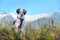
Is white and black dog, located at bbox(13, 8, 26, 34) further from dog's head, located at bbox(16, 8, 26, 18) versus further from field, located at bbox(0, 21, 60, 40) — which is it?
field, located at bbox(0, 21, 60, 40)

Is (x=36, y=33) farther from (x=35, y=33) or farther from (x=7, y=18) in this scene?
(x=7, y=18)

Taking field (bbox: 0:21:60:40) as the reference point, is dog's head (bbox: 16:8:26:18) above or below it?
above

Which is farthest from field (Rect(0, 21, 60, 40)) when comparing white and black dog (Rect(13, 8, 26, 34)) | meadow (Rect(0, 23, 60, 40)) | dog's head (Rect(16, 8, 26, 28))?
dog's head (Rect(16, 8, 26, 28))

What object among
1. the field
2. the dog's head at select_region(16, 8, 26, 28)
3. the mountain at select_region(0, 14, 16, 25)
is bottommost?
the field

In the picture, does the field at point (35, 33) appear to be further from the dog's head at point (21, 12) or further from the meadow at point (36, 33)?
the dog's head at point (21, 12)

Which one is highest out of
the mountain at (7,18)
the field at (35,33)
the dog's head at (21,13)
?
the dog's head at (21,13)

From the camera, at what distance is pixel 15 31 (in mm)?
4621

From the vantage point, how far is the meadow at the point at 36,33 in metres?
4.48

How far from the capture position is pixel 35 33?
4574 millimetres

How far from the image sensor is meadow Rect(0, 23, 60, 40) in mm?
4477

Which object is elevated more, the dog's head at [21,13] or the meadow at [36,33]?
the dog's head at [21,13]

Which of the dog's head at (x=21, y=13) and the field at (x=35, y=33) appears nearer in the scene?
the field at (x=35, y=33)

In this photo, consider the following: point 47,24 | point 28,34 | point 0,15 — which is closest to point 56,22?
point 47,24

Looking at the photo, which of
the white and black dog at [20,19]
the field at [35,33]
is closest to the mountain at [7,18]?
the white and black dog at [20,19]
